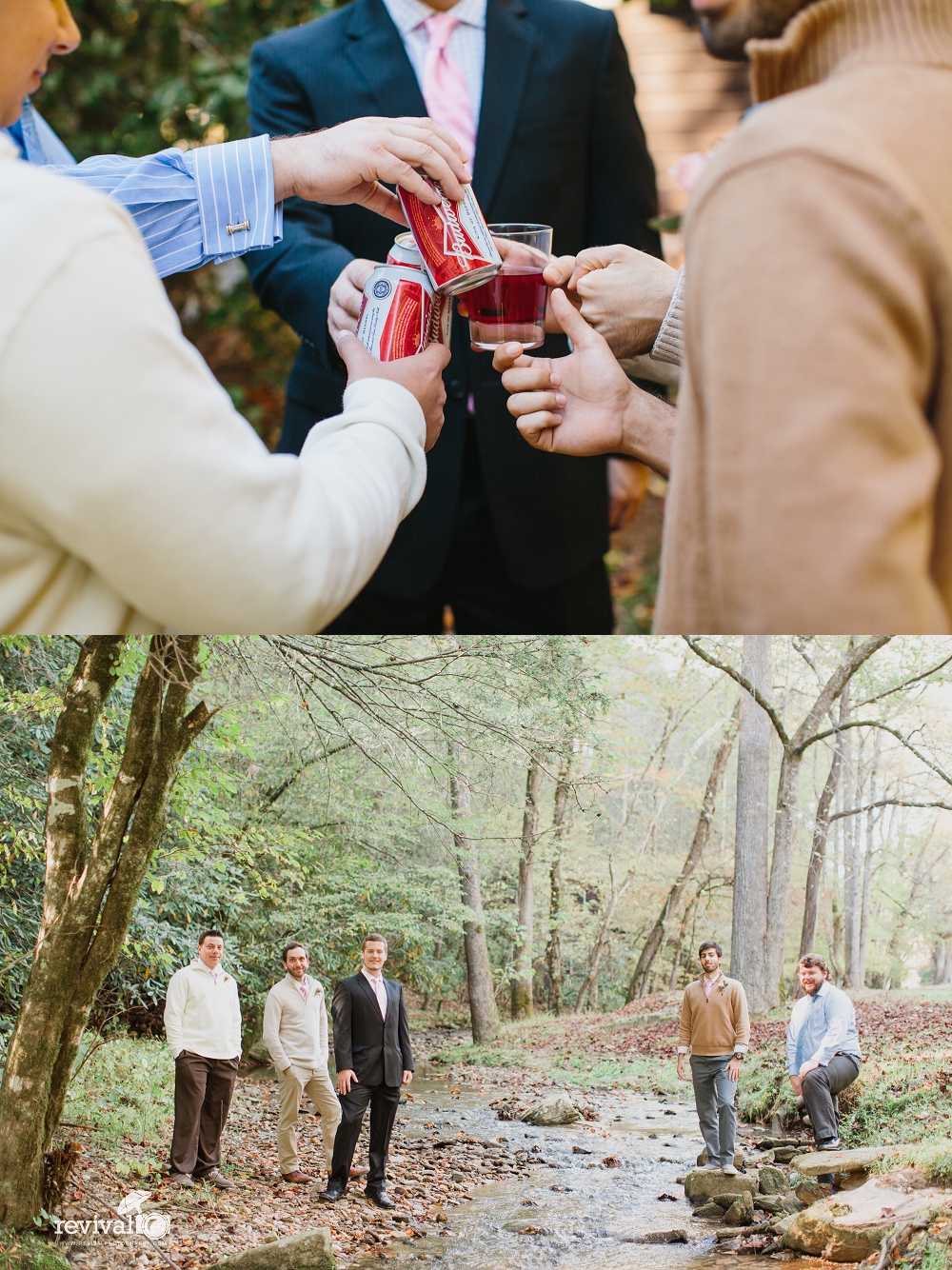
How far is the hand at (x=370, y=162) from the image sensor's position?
138 cm

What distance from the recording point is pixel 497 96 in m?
2.18

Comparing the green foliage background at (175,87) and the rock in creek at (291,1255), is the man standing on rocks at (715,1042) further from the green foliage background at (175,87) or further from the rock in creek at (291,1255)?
the green foliage background at (175,87)

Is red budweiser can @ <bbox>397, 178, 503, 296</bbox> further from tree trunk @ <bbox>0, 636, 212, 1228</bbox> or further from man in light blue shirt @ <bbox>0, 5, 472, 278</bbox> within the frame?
tree trunk @ <bbox>0, 636, 212, 1228</bbox>

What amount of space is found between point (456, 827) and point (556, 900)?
149 mm

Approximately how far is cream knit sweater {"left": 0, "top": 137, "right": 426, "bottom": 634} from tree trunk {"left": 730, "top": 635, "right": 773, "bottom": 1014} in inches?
22.5

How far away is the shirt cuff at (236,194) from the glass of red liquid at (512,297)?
1.07ft

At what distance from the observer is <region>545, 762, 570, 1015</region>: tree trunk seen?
4.23 ft

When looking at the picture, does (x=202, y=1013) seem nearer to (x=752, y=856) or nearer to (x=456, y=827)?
(x=456, y=827)

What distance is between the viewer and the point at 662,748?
130 centimetres

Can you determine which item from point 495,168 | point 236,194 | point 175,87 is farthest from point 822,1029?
point 175,87

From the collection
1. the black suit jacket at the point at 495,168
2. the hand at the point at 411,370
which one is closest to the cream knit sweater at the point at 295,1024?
the hand at the point at 411,370

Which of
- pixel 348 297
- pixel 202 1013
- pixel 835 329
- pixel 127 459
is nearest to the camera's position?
pixel 835 329

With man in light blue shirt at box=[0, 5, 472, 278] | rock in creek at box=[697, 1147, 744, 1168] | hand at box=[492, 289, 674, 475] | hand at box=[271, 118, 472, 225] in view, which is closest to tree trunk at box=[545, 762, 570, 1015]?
rock in creek at box=[697, 1147, 744, 1168]

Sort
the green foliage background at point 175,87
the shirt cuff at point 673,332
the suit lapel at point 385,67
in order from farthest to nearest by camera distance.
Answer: the green foliage background at point 175,87 → the suit lapel at point 385,67 → the shirt cuff at point 673,332
